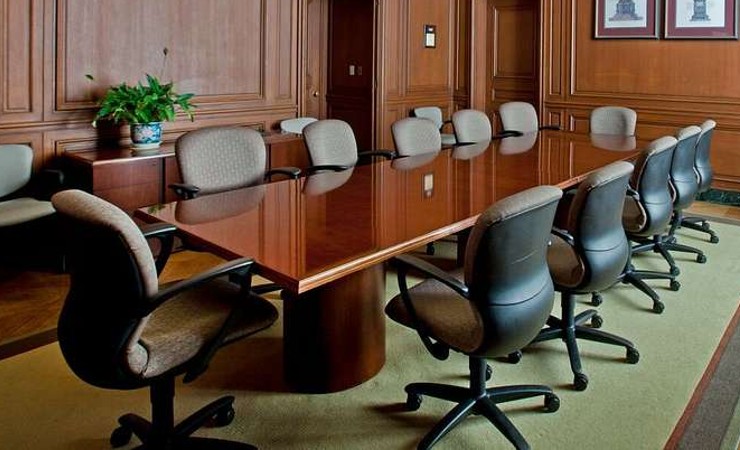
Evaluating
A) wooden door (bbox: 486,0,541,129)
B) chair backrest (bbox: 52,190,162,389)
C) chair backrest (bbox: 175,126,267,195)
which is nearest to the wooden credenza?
chair backrest (bbox: 175,126,267,195)

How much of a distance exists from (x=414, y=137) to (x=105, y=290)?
2.91 metres

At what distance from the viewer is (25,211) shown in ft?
12.5

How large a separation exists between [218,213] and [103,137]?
2349 millimetres

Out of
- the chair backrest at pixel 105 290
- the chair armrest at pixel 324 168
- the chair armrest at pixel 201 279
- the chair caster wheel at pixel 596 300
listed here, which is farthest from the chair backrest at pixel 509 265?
the chair armrest at pixel 324 168

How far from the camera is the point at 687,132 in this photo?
375cm

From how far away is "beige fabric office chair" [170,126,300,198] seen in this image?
10.7 ft

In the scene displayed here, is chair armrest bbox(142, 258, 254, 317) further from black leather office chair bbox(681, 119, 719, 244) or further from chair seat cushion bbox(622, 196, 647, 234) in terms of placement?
black leather office chair bbox(681, 119, 719, 244)

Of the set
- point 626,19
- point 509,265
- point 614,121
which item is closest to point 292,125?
point 614,121

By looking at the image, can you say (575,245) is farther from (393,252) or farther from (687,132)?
(687,132)

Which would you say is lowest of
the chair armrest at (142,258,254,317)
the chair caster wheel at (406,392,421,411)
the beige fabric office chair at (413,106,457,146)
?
the chair caster wheel at (406,392,421,411)

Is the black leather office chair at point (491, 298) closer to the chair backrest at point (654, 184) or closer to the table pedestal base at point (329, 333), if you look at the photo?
the table pedestal base at point (329, 333)

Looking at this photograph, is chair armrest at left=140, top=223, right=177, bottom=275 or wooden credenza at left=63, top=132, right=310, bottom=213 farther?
wooden credenza at left=63, top=132, right=310, bottom=213

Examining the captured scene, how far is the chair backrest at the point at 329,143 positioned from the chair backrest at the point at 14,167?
1720mm

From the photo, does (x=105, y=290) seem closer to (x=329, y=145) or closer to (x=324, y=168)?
(x=324, y=168)
